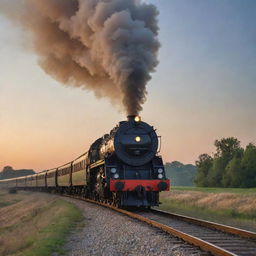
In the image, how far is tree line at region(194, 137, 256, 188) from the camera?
62656mm

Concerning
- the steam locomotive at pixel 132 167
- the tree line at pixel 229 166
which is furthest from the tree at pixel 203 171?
the steam locomotive at pixel 132 167

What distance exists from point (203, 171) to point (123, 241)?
71.2 metres

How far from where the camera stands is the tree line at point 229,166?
206 feet

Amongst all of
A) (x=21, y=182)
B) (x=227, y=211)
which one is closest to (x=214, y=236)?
(x=227, y=211)

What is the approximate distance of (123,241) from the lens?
8.21m

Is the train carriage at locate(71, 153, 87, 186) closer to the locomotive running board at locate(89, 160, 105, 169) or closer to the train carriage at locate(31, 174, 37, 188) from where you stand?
the locomotive running board at locate(89, 160, 105, 169)

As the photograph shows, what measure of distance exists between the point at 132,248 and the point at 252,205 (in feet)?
29.7

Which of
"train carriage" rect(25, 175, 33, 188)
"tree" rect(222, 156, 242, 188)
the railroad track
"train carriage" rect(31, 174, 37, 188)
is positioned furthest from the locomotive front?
"tree" rect(222, 156, 242, 188)

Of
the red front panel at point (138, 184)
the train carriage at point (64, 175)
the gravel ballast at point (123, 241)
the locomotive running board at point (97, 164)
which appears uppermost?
the train carriage at point (64, 175)

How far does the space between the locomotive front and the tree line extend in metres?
49.3

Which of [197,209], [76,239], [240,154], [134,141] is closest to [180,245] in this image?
[76,239]

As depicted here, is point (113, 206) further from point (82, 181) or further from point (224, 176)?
point (224, 176)

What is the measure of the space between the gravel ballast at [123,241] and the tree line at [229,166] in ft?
180

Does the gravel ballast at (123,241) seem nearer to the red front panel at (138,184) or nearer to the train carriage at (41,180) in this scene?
the red front panel at (138,184)
